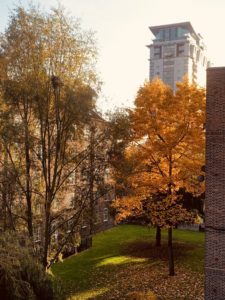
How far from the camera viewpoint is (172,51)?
103 metres

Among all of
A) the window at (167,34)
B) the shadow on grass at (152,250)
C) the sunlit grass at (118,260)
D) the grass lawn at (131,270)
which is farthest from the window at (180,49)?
the sunlit grass at (118,260)

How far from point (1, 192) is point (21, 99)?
402cm

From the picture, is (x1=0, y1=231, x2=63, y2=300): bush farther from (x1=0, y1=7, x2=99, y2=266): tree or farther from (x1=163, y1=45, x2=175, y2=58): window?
(x1=163, y1=45, x2=175, y2=58): window

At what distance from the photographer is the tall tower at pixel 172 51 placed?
101375 mm

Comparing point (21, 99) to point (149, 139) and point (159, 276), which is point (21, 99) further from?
point (159, 276)

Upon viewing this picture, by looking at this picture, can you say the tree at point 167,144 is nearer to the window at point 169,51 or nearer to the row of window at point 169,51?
the row of window at point 169,51

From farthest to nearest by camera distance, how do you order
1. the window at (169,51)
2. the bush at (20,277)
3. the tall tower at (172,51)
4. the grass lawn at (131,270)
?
the window at (169,51) → the tall tower at (172,51) → the grass lawn at (131,270) → the bush at (20,277)

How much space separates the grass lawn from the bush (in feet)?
20.2

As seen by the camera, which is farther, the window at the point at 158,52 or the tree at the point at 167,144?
the window at the point at 158,52

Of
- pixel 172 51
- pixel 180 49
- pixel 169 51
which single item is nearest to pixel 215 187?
pixel 180 49

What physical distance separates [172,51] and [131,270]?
8884 centimetres

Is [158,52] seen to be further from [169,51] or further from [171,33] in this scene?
[171,33]

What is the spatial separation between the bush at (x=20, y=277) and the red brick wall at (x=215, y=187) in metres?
5.44

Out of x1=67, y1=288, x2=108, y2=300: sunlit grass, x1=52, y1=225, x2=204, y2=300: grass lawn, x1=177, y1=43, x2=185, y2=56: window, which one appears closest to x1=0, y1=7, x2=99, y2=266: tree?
x1=67, y1=288, x2=108, y2=300: sunlit grass
